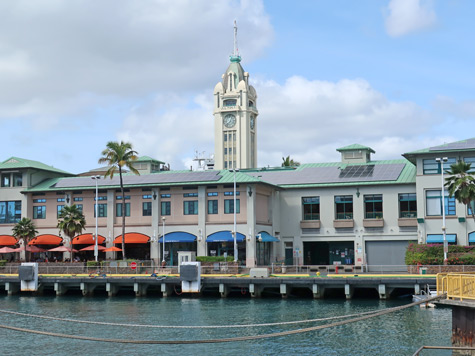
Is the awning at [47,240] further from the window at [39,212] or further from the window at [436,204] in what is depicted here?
the window at [436,204]

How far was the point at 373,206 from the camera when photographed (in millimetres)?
81438

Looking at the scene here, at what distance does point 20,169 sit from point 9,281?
23.8 metres

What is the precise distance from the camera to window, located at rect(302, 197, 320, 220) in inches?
3314

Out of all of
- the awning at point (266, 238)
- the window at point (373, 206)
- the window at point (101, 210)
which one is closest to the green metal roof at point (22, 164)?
the window at point (101, 210)

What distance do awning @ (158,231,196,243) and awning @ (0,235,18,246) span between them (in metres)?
19.5

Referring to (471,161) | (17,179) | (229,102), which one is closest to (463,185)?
(471,161)

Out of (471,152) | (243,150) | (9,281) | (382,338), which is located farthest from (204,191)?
(243,150)

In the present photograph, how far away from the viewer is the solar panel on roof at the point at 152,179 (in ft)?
268

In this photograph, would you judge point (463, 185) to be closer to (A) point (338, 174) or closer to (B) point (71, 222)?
(A) point (338, 174)

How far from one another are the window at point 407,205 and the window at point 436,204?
386cm

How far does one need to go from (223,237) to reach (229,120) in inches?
3678

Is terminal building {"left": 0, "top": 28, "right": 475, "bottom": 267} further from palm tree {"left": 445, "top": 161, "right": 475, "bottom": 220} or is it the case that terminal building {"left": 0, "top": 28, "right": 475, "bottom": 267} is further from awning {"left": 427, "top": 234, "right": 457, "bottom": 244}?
palm tree {"left": 445, "top": 161, "right": 475, "bottom": 220}

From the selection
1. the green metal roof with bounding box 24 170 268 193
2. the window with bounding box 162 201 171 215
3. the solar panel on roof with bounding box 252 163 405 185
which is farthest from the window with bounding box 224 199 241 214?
the solar panel on roof with bounding box 252 163 405 185

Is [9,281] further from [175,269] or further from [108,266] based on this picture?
[175,269]
